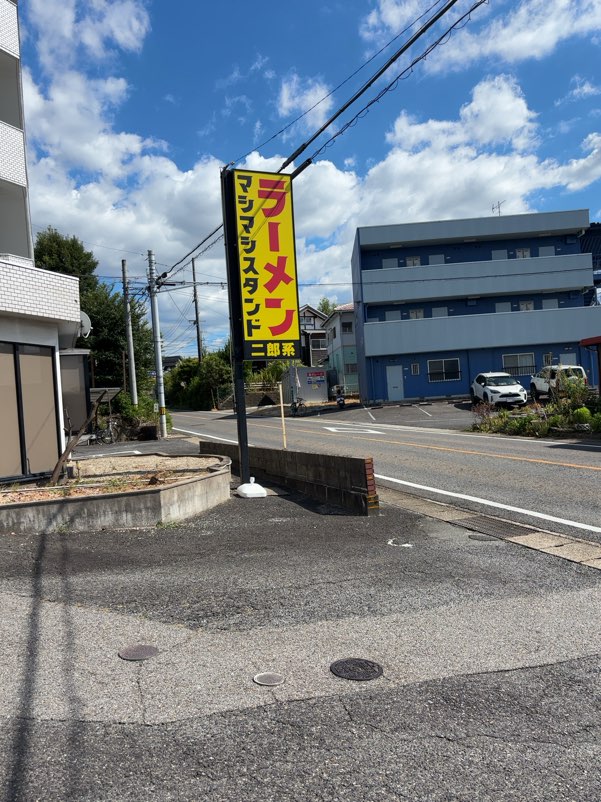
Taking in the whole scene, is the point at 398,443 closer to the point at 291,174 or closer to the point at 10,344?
the point at 291,174

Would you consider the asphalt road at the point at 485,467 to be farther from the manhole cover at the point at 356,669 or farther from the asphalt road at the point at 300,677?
the manhole cover at the point at 356,669

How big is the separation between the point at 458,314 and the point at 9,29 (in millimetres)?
35503

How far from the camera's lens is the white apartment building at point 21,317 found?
10.9 m

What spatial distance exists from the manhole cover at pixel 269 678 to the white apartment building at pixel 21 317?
821 cm

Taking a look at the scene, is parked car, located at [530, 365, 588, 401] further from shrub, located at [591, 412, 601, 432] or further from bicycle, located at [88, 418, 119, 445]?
bicycle, located at [88, 418, 119, 445]

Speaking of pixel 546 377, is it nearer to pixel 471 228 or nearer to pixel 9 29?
pixel 471 228

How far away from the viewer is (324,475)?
1078cm

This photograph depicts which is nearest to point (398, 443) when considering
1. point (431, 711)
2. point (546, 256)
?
point (431, 711)

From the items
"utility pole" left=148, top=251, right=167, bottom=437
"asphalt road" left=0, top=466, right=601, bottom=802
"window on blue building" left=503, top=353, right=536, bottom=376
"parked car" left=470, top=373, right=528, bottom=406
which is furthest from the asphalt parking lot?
"asphalt road" left=0, top=466, right=601, bottom=802

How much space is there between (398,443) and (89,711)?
17.2 meters

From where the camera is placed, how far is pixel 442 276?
4341 cm

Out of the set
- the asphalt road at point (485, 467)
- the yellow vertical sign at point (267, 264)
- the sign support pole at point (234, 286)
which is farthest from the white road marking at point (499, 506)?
the yellow vertical sign at point (267, 264)

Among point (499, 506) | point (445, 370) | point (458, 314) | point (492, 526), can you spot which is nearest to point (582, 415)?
point (499, 506)

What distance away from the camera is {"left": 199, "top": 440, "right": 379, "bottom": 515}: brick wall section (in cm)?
941
